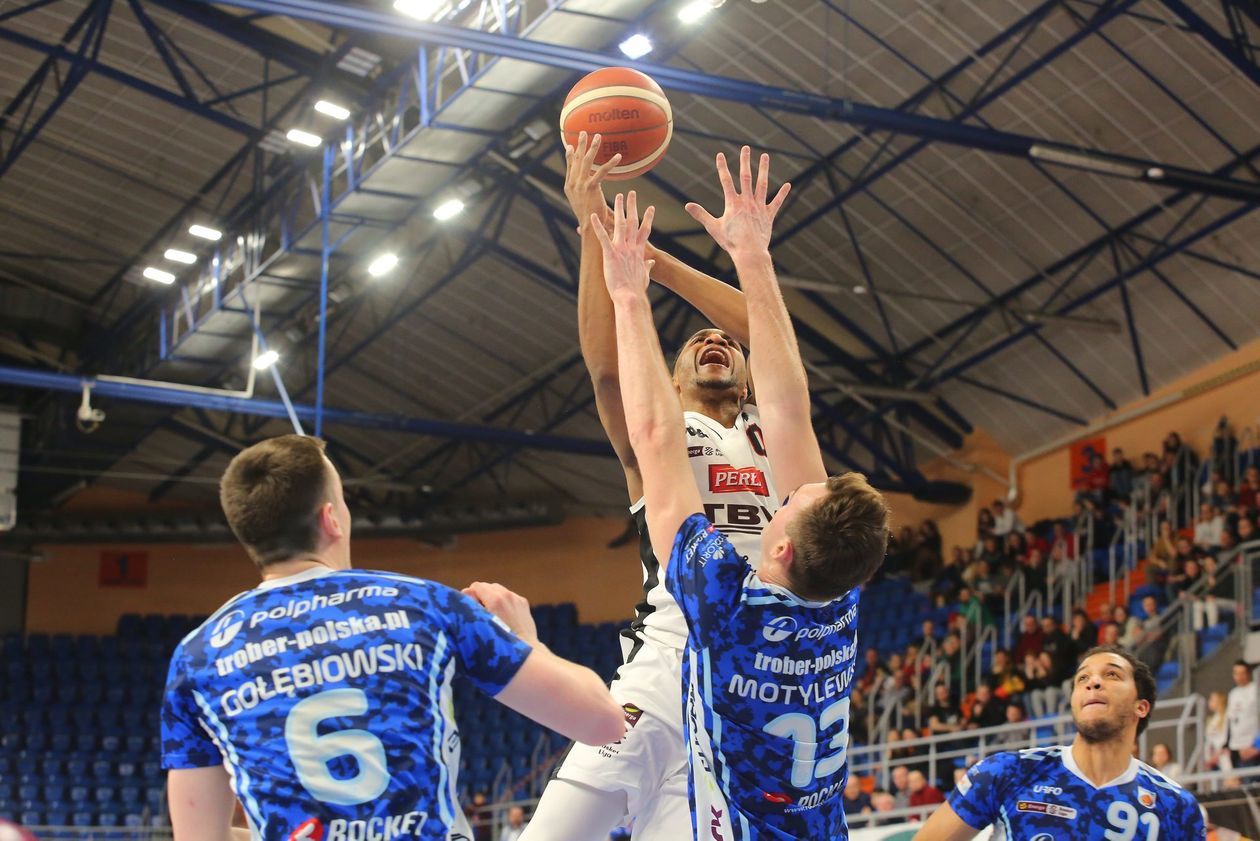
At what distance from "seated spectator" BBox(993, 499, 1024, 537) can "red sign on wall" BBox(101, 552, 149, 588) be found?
20.1 meters

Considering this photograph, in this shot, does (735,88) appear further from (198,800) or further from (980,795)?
(198,800)

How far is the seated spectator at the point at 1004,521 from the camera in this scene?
86.6ft

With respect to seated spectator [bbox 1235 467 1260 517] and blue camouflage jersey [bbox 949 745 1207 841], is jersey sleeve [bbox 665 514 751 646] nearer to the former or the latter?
blue camouflage jersey [bbox 949 745 1207 841]

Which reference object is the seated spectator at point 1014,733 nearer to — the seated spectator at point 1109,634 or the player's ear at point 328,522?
the seated spectator at point 1109,634

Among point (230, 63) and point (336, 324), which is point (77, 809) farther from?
point (230, 63)

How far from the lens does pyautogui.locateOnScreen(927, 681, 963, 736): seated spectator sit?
65.3ft

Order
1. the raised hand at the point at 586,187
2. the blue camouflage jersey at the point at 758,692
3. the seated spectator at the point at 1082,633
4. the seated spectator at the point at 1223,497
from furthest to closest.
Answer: the seated spectator at the point at 1223,497
the seated spectator at the point at 1082,633
the raised hand at the point at 586,187
the blue camouflage jersey at the point at 758,692

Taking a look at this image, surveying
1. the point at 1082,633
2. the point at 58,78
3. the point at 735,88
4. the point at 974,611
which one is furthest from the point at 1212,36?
the point at 58,78

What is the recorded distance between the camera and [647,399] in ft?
14.7

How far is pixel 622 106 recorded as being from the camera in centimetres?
667

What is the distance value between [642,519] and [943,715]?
15621mm

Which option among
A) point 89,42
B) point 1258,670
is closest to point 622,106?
point 1258,670

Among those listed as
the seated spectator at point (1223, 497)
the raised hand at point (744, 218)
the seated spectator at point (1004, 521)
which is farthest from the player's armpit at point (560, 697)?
the seated spectator at point (1004, 521)

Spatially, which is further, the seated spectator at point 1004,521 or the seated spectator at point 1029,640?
the seated spectator at point 1004,521
